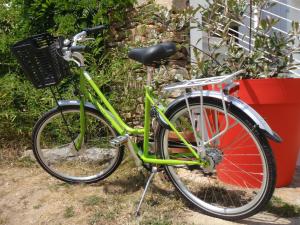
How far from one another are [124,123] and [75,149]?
0.64 meters

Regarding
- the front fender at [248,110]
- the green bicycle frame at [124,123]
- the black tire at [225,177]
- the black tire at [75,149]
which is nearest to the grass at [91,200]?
the black tire at [75,149]

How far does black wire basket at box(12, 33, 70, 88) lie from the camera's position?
3.11m

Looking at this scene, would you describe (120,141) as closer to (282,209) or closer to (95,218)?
(95,218)

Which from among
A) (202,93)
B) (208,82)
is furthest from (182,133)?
(208,82)

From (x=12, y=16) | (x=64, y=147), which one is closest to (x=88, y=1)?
(x=12, y=16)

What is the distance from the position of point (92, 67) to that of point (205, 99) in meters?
2.15

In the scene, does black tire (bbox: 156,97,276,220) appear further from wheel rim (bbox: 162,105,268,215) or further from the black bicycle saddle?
the black bicycle saddle

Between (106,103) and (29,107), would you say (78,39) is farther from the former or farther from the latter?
(29,107)

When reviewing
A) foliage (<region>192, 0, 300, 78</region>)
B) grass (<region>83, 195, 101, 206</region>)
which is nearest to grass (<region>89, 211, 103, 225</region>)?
grass (<region>83, 195, 101, 206</region>)

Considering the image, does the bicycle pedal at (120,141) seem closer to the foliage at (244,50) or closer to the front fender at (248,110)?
the front fender at (248,110)

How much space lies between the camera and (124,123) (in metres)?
3.23

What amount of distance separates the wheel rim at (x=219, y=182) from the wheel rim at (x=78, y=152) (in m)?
0.63

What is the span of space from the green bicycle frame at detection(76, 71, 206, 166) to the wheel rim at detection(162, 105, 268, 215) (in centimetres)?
8

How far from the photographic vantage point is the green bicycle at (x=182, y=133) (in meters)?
2.72
